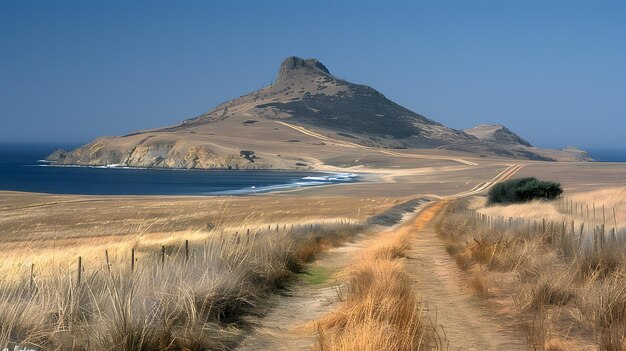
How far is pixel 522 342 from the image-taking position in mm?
8305

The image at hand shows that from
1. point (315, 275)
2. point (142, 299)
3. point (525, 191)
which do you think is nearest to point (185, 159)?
point (525, 191)

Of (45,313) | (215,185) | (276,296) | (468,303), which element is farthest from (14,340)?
(215,185)

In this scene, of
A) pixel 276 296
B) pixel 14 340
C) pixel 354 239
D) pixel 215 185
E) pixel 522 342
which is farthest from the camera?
pixel 215 185

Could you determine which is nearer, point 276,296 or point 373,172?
point 276,296

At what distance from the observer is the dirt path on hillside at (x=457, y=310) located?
8352mm

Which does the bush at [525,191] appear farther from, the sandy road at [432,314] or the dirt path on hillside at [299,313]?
the dirt path on hillside at [299,313]

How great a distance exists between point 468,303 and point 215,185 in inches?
4145

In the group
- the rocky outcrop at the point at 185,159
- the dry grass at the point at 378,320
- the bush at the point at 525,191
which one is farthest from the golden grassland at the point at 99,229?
the rocky outcrop at the point at 185,159

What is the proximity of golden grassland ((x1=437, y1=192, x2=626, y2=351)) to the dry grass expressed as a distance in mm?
1363

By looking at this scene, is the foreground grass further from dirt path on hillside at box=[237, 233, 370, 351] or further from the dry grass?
the dry grass

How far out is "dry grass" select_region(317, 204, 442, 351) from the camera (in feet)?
21.7

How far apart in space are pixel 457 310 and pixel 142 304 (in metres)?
4.79

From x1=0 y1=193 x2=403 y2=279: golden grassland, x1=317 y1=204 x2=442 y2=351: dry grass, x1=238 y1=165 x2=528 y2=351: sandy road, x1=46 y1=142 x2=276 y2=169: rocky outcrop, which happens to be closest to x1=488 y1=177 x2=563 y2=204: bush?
x1=0 y1=193 x2=403 y2=279: golden grassland

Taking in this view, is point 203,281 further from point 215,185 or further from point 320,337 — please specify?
point 215,185
